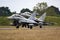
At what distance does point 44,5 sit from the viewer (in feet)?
518

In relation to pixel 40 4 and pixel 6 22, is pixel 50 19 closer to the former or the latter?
pixel 6 22

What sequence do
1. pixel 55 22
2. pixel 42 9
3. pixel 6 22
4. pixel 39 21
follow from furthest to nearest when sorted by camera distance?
1. pixel 42 9
2. pixel 55 22
3. pixel 6 22
4. pixel 39 21

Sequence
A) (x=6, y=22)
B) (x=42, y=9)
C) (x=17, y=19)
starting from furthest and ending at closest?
(x=42, y=9), (x=6, y=22), (x=17, y=19)

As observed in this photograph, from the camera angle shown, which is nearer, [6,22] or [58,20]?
[6,22]

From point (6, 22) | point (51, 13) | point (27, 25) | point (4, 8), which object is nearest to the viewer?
point (27, 25)

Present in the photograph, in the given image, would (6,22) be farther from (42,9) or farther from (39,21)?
(42,9)

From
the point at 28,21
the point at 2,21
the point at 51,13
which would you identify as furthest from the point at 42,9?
the point at 28,21

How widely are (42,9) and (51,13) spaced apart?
51.8 ft

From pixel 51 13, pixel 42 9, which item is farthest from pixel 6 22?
pixel 42 9

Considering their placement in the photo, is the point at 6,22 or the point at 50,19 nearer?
the point at 6,22

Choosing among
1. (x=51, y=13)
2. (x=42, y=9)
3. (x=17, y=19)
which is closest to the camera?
(x=17, y=19)

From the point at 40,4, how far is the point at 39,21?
95.8 m

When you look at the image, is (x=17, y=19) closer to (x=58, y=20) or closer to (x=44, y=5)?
(x=58, y=20)

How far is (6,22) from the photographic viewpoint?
3585 inches
